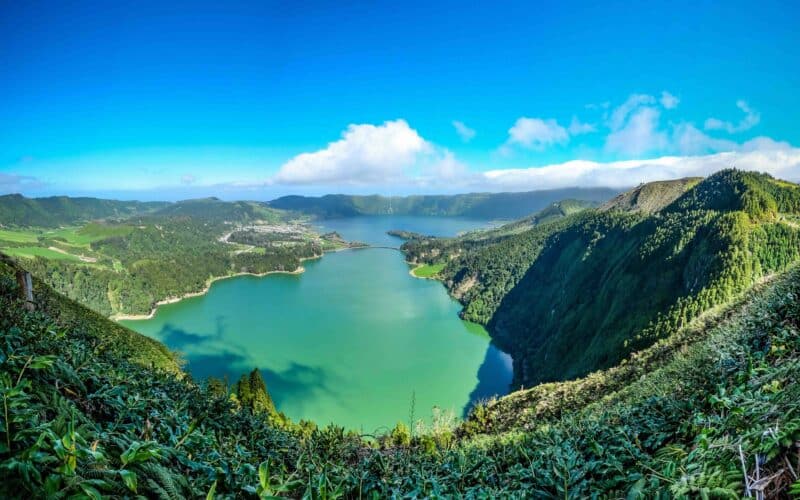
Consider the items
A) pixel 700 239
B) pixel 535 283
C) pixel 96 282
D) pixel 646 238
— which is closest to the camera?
pixel 700 239

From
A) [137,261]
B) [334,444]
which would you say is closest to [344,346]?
[334,444]

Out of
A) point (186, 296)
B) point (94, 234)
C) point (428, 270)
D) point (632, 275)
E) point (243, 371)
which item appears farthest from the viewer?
point (94, 234)

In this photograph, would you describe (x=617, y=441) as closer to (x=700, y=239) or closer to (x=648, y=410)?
(x=648, y=410)

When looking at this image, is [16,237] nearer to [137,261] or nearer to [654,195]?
[137,261]

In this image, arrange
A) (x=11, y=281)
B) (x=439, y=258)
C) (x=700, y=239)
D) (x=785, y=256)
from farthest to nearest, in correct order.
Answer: (x=439, y=258)
(x=700, y=239)
(x=785, y=256)
(x=11, y=281)

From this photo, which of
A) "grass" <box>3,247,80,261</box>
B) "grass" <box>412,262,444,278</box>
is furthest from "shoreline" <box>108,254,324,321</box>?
"grass" <box>3,247,80,261</box>

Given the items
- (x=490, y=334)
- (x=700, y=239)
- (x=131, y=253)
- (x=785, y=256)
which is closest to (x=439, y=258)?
(x=490, y=334)
